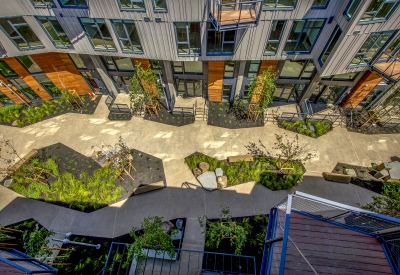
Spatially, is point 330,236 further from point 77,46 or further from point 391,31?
point 77,46

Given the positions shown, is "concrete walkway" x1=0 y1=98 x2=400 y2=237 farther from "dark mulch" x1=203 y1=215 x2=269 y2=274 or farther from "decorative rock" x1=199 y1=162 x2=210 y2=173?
Answer: "dark mulch" x1=203 y1=215 x2=269 y2=274

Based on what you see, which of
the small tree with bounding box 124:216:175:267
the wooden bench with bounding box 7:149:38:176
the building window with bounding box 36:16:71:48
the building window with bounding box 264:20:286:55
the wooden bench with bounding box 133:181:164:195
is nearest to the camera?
the small tree with bounding box 124:216:175:267

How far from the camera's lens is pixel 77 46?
50.6ft

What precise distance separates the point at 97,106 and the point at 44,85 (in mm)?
5030

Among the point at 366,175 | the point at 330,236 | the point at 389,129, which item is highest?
the point at 389,129

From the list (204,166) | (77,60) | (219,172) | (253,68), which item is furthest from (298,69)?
(77,60)

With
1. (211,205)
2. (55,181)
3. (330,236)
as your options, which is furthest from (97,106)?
(330,236)

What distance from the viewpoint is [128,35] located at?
1463 cm

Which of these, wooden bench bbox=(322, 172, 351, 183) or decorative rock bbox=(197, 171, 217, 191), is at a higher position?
wooden bench bbox=(322, 172, 351, 183)

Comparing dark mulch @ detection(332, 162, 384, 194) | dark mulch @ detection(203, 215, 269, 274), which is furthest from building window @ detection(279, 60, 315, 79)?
dark mulch @ detection(203, 215, 269, 274)

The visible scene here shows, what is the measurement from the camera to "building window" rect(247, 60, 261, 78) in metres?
16.7

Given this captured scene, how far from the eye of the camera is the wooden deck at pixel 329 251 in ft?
23.3

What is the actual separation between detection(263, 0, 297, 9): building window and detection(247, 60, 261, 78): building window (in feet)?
14.6

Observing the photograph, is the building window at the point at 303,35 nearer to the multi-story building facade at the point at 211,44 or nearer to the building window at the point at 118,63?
the multi-story building facade at the point at 211,44
